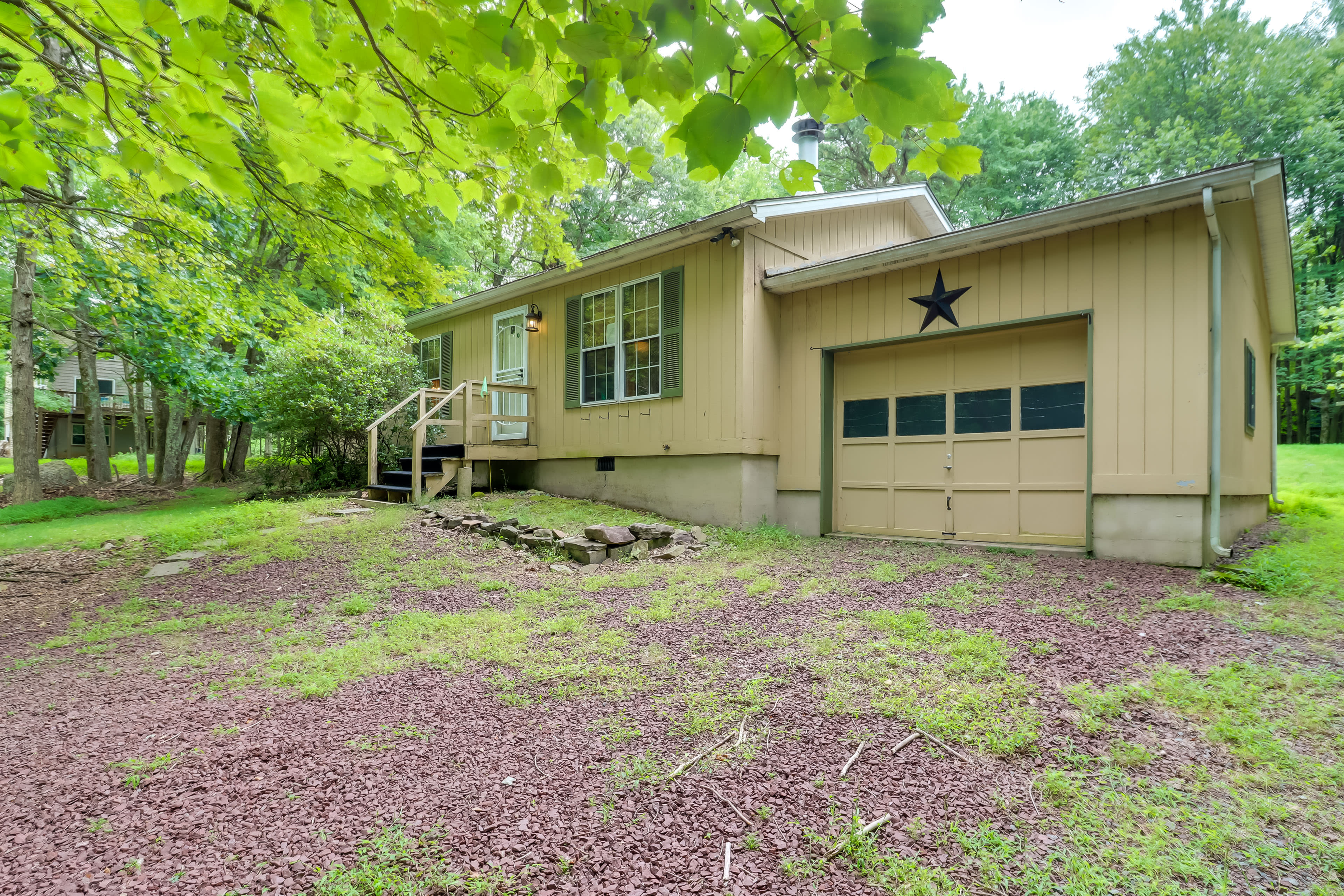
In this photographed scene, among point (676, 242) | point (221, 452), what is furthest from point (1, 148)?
point (221, 452)

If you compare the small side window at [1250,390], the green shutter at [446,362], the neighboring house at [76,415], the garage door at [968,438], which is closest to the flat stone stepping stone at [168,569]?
the green shutter at [446,362]

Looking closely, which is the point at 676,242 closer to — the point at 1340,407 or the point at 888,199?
the point at 888,199

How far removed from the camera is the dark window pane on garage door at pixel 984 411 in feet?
19.4

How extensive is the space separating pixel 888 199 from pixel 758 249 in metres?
2.85

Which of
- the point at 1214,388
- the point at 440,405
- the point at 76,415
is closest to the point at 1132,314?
the point at 1214,388

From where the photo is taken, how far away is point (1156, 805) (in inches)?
74.7

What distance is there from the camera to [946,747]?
7.32 feet

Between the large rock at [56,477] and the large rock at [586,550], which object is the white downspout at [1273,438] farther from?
the large rock at [56,477]

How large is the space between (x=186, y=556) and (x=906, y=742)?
6.18m

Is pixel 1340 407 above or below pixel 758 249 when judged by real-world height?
below

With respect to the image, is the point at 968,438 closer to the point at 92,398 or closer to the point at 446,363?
the point at 446,363

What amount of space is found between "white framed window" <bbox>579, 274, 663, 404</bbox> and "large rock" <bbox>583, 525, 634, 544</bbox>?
242cm

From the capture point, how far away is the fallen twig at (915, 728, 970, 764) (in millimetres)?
2158

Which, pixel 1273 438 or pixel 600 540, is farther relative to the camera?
pixel 1273 438
